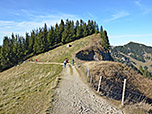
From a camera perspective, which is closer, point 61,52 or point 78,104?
point 78,104

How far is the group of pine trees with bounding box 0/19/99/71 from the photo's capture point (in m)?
70.6

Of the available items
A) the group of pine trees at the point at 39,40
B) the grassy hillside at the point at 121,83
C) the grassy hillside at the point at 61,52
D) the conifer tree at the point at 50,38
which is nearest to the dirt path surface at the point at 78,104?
the grassy hillside at the point at 121,83

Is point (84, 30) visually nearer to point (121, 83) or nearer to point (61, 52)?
point (61, 52)

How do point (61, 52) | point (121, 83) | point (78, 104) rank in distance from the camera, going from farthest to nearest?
point (61, 52) → point (121, 83) → point (78, 104)

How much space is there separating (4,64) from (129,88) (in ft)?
204

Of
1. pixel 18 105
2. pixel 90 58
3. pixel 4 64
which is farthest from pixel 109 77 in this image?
pixel 4 64

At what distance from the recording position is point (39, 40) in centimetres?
7775

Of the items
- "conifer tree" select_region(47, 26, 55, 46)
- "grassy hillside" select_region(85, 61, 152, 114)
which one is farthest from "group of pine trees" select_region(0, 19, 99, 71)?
"grassy hillside" select_region(85, 61, 152, 114)

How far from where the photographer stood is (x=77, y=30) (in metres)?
94.6

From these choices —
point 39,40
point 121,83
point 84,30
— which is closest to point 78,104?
point 121,83

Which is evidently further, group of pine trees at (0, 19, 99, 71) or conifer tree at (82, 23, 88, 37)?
conifer tree at (82, 23, 88, 37)

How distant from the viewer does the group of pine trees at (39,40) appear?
70606 millimetres

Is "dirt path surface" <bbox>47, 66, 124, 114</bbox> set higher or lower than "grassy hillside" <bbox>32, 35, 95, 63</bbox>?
lower

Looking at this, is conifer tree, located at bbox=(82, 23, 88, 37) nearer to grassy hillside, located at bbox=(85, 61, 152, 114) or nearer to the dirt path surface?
grassy hillside, located at bbox=(85, 61, 152, 114)
